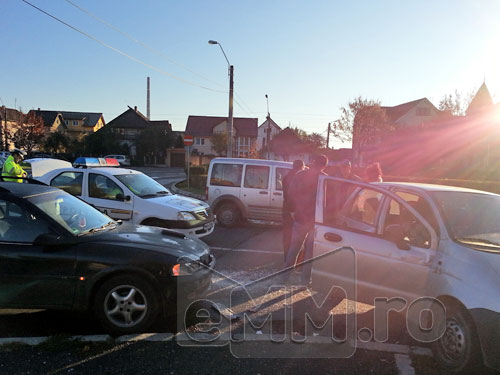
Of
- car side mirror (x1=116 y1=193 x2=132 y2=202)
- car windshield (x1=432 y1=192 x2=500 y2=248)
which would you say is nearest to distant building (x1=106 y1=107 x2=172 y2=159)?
car side mirror (x1=116 y1=193 x2=132 y2=202)

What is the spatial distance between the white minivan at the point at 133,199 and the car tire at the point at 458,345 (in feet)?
15.1

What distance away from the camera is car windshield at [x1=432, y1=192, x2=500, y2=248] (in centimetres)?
344

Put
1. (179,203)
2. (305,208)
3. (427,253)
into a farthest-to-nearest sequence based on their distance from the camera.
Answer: (179,203), (305,208), (427,253)

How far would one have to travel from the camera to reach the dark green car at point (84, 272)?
3.56 meters

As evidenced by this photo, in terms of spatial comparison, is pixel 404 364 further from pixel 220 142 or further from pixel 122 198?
pixel 220 142

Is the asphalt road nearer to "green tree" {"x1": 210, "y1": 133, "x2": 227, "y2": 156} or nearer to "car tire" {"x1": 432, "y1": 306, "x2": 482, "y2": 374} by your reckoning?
"car tire" {"x1": 432, "y1": 306, "x2": 482, "y2": 374}

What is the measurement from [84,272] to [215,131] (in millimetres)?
57910

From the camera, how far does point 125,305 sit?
143 inches

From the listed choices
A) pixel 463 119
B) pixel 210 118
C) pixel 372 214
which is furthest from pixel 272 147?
pixel 372 214

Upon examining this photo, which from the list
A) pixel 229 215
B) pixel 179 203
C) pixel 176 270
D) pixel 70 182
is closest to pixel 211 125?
pixel 229 215

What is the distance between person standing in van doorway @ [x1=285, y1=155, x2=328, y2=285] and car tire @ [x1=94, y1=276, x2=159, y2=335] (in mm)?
2286

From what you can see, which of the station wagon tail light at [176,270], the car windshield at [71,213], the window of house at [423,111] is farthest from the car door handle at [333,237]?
the window of house at [423,111]

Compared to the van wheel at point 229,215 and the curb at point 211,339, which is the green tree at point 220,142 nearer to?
the van wheel at point 229,215

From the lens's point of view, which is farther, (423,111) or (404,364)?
(423,111)
